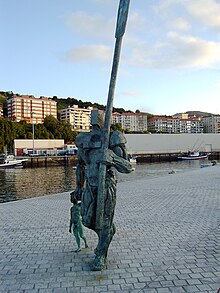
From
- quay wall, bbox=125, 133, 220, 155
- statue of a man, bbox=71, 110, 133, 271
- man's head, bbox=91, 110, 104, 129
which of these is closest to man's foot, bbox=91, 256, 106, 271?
statue of a man, bbox=71, 110, 133, 271

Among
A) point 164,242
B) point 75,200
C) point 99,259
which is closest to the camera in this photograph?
point 99,259

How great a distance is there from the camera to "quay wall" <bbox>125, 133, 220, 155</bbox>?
6844 centimetres

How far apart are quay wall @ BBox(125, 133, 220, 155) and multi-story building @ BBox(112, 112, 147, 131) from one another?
51518mm

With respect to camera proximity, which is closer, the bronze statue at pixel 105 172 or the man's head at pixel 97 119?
the bronze statue at pixel 105 172

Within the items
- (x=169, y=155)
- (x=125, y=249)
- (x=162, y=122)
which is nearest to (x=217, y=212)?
(x=125, y=249)

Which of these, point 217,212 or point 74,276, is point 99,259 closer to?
point 74,276

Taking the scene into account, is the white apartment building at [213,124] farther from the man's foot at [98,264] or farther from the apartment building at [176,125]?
the man's foot at [98,264]

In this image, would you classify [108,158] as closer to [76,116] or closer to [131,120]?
[76,116]

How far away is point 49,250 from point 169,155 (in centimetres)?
6127

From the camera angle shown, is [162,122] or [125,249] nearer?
[125,249]

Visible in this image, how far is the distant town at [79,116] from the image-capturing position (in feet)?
355

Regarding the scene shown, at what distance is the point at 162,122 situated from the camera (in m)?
134

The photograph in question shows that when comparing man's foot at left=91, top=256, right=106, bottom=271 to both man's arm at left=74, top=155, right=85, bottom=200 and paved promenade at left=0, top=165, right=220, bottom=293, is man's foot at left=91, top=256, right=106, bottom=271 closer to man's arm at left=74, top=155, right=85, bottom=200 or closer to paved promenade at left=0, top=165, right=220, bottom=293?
paved promenade at left=0, top=165, right=220, bottom=293

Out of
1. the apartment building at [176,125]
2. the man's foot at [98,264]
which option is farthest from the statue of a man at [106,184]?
the apartment building at [176,125]
